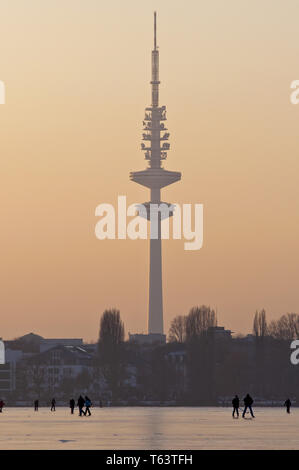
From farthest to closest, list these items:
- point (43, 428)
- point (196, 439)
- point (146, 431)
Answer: point (43, 428)
point (146, 431)
point (196, 439)

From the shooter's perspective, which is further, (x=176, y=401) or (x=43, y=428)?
(x=176, y=401)

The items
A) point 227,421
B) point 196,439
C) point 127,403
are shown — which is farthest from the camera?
point 127,403

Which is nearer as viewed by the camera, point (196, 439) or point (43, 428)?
point (196, 439)

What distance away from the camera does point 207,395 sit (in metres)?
198
